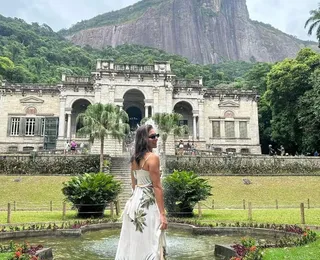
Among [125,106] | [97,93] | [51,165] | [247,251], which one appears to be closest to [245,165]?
[51,165]

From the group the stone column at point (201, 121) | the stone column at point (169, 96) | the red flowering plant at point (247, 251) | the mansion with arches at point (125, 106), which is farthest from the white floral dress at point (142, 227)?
the stone column at point (201, 121)

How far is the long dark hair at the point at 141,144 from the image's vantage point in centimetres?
508

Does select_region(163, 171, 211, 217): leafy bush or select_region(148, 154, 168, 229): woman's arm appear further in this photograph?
select_region(163, 171, 211, 217): leafy bush

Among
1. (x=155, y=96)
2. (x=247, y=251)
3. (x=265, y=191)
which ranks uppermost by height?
(x=155, y=96)

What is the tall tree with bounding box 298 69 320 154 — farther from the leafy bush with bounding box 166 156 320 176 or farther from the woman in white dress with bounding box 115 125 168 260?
the woman in white dress with bounding box 115 125 168 260

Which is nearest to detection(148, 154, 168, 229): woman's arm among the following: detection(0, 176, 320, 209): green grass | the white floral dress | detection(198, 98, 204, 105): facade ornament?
the white floral dress

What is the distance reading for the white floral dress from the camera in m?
4.93

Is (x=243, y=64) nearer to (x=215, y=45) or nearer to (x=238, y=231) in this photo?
(x=215, y=45)

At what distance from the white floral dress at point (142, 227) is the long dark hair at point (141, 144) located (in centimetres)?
21

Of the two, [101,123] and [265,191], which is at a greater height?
[101,123]

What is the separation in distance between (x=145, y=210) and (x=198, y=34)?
5050 inches

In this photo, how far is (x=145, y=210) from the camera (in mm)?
5023

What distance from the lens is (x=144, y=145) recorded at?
510 cm

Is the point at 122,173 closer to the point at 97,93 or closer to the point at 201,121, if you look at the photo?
the point at 97,93
